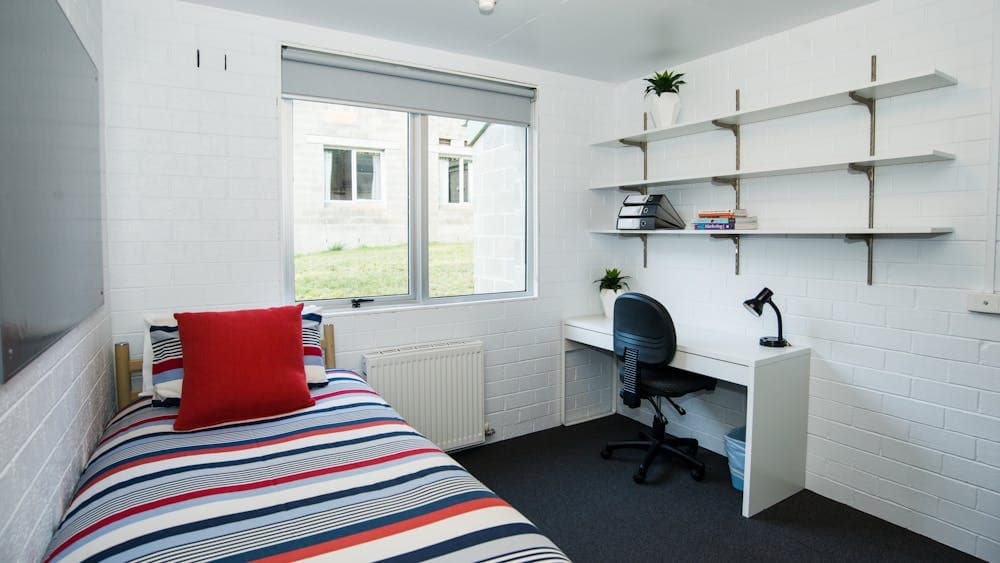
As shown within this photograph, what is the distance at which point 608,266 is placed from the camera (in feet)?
13.6

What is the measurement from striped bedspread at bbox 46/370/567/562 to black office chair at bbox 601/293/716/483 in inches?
59.2

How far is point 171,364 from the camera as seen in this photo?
91.0 inches

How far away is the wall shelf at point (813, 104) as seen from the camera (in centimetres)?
237

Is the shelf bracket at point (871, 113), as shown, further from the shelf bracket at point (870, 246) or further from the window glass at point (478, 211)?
the window glass at point (478, 211)

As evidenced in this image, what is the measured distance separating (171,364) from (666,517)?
238cm

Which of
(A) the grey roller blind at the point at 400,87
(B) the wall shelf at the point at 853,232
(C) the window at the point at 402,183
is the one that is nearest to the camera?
(B) the wall shelf at the point at 853,232

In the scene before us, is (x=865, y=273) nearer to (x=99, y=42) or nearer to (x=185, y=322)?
(x=185, y=322)

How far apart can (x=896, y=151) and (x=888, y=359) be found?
0.99 meters

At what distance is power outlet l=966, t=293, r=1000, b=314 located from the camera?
2279 millimetres

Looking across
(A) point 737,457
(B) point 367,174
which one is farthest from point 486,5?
(A) point 737,457

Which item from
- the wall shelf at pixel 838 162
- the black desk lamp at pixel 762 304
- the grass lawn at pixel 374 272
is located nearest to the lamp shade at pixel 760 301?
the black desk lamp at pixel 762 304

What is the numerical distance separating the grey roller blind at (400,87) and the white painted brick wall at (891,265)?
1.32 m

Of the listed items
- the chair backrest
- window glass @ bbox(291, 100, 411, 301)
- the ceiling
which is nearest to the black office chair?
the chair backrest

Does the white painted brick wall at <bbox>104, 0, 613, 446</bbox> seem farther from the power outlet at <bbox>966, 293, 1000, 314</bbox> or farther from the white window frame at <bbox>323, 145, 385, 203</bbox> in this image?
the power outlet at <bbox>966, 293, 1000, 314</bbox>
